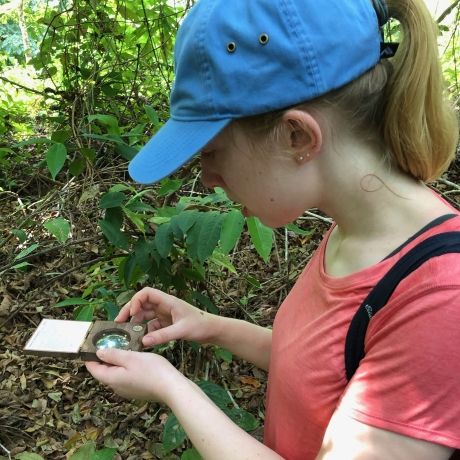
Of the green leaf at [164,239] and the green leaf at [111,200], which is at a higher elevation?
the green leaf at [111,200]

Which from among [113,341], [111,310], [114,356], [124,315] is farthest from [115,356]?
[111,310]

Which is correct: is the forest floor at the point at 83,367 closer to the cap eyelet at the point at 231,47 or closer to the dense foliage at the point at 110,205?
the dense foliage at the point at 110,205

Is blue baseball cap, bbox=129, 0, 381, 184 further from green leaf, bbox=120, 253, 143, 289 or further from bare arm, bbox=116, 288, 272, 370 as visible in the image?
green leaf, bbox=120, 253, 143, 289

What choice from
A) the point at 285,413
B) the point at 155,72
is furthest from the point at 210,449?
the point at 155,72

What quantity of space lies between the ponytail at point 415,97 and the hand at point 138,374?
63 centimetres

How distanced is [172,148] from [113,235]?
90 cm

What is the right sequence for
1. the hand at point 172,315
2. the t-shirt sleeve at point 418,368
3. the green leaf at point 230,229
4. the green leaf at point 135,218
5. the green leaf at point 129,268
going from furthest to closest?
1. the green leaf at point 129,268
2. the green leaf at point 135,218
3. the green leaf at point 230,229
4. the hand at point 172,315
5. the t-shirt sleeve at point 418,368

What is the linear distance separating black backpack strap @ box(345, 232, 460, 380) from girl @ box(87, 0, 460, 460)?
18mm

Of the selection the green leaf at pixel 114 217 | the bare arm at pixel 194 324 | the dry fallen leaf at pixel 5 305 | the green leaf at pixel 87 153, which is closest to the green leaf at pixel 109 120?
the green leaf at pixel 87 153

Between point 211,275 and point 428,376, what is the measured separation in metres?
2.03

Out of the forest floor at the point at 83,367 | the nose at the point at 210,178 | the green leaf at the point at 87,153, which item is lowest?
the forest floor at the point at 83,367

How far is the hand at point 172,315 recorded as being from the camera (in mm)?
1381

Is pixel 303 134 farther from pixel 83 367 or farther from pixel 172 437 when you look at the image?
pixel 83 367

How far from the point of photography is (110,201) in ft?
5.74
